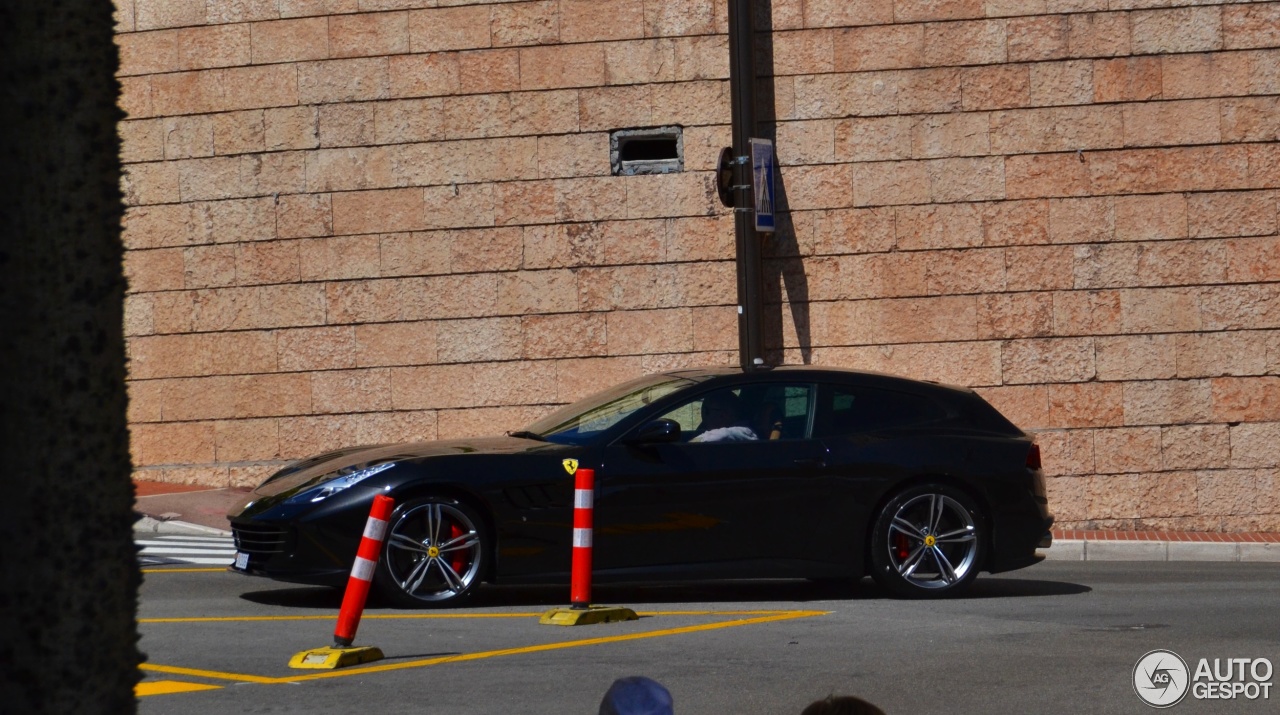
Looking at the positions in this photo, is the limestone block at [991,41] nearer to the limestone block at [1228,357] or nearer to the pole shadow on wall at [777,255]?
the pole shadow on wall at [777,255]

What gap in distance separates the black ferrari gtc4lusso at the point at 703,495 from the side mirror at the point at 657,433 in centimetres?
1

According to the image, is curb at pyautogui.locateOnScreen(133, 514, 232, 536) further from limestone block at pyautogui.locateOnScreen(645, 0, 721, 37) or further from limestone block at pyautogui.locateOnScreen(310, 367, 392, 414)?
limestone block at pyautogui.locateOnScreen(645, 0, 721, 37)

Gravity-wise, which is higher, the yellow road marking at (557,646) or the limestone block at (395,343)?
the limestone block at (395,343)

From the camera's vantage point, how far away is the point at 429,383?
47.1 feet

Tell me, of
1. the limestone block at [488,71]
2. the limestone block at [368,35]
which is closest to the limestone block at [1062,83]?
the limestone block at [488,71]

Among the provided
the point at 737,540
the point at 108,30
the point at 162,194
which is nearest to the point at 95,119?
the point at 108,30

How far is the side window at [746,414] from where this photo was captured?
8.98 m

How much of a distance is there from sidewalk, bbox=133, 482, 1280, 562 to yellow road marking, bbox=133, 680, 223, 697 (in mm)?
5024

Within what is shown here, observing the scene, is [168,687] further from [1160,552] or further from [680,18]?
[680,18]

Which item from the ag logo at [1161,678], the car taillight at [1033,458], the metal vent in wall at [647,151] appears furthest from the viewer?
the metal vent in wall at [647,151]

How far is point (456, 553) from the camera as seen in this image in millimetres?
8453

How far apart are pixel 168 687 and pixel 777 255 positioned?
8.67 metres

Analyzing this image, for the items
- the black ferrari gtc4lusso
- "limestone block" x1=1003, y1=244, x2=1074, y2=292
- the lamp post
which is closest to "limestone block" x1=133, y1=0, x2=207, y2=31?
the lamp post

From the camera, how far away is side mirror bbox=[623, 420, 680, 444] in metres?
8.67
